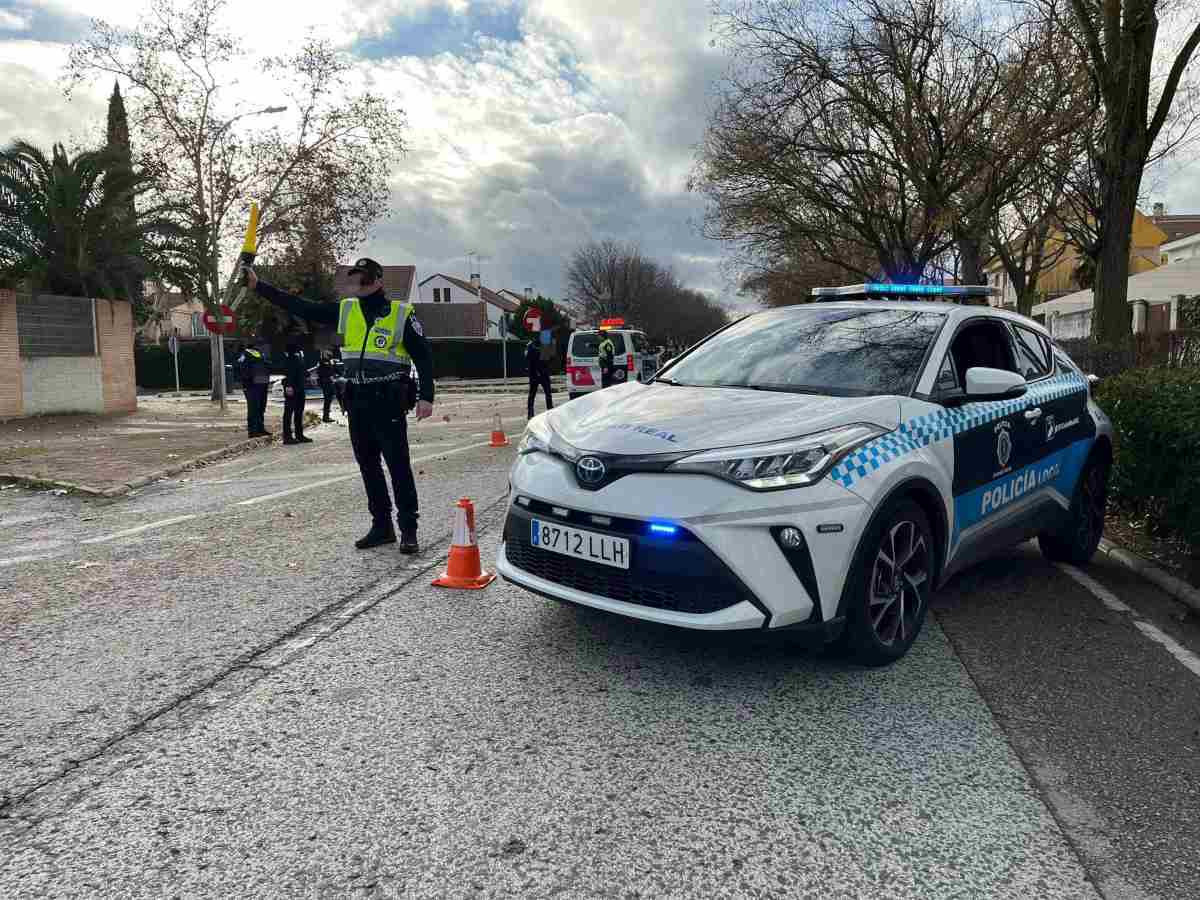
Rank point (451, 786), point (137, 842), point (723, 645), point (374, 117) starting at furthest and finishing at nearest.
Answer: point (374, 117) → point (723, 645) → point (451, 786) → point (137, 842)

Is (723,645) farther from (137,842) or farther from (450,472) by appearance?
(450,472)

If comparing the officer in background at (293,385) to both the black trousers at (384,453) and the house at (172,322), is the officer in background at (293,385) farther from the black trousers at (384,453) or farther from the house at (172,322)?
the house at (172,322)

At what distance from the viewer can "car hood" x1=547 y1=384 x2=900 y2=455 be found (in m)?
3.75

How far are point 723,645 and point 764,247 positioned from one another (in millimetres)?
26209

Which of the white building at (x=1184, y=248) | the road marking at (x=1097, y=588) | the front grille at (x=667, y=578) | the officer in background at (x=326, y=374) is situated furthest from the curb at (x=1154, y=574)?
the white building at (x=1184, y=248)

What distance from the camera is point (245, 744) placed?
3.27 m

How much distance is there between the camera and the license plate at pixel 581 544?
3684 mm

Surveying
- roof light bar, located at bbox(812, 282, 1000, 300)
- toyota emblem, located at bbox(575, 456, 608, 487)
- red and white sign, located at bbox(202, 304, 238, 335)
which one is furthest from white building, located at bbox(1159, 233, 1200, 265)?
toyota emblem, located at bbox(575, 456, 608, 487)

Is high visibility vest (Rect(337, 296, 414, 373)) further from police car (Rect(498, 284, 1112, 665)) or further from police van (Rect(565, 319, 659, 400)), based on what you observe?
police van (Rect(565, 319, 659, 400))

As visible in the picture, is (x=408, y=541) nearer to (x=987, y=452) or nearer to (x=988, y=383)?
(x=987, y=452)

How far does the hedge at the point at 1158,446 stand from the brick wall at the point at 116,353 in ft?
67.9

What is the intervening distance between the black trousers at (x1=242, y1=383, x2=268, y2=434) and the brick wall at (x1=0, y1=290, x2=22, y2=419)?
5742mm

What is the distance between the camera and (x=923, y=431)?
13.6 ft

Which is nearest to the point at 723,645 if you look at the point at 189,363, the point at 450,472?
the point at 450,472
